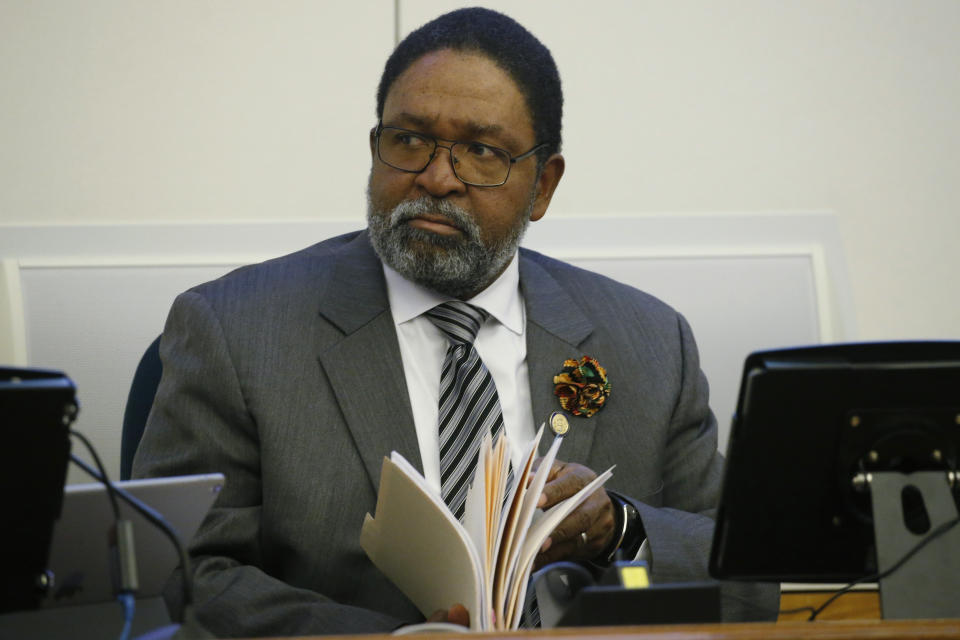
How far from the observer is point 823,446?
116cm

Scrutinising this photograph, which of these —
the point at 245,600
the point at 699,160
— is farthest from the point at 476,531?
the point at 699,160

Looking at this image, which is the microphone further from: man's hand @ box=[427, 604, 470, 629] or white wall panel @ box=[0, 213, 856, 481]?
white wall panel @ box=[0, 213, 856, 481]

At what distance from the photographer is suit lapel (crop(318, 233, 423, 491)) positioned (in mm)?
1692

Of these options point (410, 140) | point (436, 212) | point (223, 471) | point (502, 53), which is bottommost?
point (223, 471)

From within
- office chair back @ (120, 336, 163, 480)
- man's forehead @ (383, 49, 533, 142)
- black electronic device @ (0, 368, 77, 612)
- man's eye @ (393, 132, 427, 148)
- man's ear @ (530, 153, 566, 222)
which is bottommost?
office chair back @ (120, 336, 163, 480)

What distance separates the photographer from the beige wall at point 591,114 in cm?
252

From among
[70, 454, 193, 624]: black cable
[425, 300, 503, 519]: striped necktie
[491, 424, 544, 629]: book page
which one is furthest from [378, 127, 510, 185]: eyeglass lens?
[70, 454, 193, 624]: black cable

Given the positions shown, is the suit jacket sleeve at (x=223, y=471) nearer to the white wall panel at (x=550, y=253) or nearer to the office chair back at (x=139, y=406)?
the office chair back at (x=139, y=406)

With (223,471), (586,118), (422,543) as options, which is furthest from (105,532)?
(586,118)

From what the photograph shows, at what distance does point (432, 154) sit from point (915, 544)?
98cm

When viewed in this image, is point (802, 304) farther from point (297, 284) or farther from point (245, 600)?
point (245, 600)

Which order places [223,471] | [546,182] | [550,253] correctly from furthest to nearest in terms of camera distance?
[550,253]
[546,182]
[223,471]

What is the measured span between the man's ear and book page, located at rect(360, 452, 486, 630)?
0.85 meters

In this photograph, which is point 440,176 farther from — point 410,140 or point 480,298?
point 480,298
